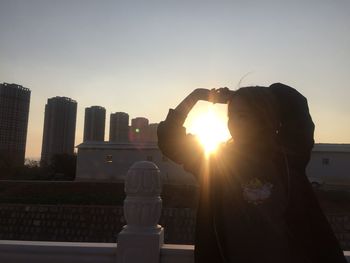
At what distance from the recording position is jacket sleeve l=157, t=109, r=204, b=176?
209 centimetres

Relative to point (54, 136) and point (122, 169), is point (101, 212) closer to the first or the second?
point (122, 169)

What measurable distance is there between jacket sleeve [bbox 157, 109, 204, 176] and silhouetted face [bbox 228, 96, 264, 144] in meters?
0.21

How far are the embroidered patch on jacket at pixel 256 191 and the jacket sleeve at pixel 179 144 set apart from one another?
0.30m

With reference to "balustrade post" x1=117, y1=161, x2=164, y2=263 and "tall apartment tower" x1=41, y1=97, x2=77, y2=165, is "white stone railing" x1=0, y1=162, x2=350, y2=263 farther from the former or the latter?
"tall apartment tower" x1=41, y1=97, x2=77, y2=165

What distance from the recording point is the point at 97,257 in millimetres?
3338

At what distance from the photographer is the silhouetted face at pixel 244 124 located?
6.39ft

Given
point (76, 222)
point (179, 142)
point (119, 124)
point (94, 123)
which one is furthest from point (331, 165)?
point (94, 123)

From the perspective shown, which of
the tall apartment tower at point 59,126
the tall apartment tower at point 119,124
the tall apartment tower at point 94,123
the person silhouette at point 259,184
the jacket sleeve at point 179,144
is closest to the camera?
the person silhouette at point 259,184

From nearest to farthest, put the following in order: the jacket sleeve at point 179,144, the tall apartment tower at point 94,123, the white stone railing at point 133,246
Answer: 1. the jacket sleeve at point 179,144
2. the white stone railing at point 133,246
3. the tall apartment tower at point 94,123

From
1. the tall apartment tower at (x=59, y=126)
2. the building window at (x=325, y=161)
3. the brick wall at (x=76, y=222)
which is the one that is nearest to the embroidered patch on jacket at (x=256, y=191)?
the brick wall at (x=76, y=222)

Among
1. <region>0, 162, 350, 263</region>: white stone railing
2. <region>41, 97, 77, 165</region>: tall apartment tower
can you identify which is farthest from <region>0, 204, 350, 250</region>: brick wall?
<region>41, 97, 77, 165</region>: tall apartment tower

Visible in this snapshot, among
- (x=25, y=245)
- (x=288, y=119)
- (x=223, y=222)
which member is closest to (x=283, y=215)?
(x=223, y=222)

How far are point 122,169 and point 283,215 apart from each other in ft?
98.3

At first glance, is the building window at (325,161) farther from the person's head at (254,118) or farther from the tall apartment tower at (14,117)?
the tall apartment tower at (14,117)
